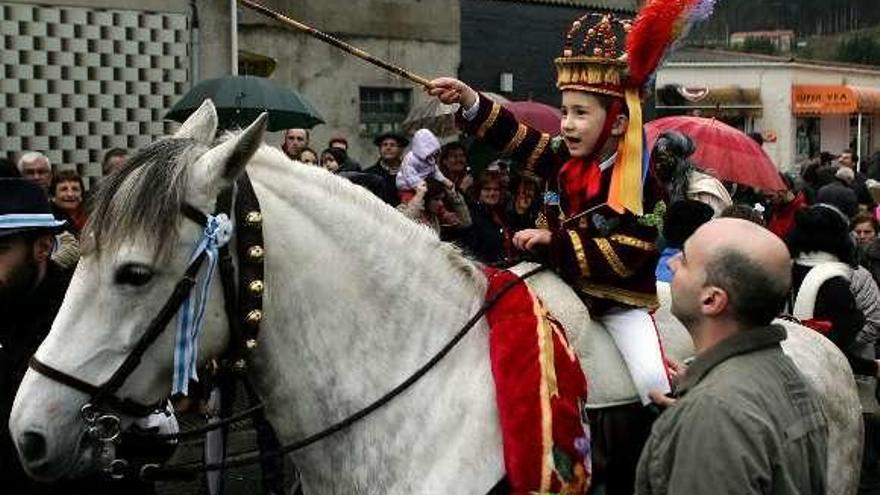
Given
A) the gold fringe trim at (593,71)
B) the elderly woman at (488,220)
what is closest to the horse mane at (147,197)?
the gold fringe trim at (593,71)

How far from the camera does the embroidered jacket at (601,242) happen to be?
13.3 ft

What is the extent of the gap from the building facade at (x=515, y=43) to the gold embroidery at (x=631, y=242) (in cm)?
1397

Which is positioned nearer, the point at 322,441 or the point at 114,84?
the point at 322,441

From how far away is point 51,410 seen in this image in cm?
326

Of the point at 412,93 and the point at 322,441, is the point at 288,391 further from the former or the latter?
the point at 412,93

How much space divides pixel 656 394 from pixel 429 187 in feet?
16.2

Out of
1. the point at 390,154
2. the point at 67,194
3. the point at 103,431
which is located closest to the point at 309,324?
the point at 103,431

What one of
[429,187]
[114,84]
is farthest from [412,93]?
[429,187]

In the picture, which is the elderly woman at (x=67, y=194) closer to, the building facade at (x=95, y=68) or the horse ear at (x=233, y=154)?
the building facade at (x=95, y=68)

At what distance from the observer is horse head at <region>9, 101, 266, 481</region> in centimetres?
328

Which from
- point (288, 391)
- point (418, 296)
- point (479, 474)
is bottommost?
point (479, 474)

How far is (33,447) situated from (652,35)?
102 inches

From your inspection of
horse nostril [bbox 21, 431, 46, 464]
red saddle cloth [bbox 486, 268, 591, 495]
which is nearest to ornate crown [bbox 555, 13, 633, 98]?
red saddle cloth [bbox 486, 268, 591, 495]

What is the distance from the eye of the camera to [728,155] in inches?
392
